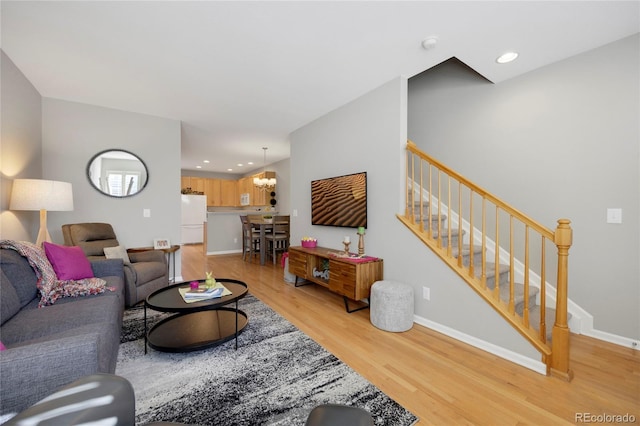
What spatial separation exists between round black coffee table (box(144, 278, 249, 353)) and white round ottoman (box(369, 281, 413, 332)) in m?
1.25

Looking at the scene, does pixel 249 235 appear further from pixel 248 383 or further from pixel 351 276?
pixel 248 383

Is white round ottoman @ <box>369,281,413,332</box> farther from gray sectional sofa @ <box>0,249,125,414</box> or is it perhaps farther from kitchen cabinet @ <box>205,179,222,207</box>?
kitchen cabinet @ <box>205,179,222,207</box>

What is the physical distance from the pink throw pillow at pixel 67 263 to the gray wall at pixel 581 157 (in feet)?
13.6

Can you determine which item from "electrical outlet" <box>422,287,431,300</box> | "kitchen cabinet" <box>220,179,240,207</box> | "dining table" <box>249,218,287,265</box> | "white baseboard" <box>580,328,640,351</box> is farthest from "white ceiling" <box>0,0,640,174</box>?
"kitchen cabinet" <box>220,179,240,207</box>

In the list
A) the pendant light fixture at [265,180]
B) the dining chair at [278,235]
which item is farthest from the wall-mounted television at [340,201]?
the pendant light fixture at [265,180]

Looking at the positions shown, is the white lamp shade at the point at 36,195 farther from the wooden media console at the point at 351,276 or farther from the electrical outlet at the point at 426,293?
the electrical outlet at the point at 426,293

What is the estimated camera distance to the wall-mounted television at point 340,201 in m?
3.37

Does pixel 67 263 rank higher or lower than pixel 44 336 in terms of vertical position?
higher

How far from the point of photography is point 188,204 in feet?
28.4

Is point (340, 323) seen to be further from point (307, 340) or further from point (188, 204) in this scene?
point (188, 204)

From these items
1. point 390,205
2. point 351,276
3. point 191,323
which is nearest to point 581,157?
point 390,205

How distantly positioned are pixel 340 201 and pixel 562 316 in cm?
244

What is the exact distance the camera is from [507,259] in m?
3.04

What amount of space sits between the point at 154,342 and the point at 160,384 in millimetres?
439
